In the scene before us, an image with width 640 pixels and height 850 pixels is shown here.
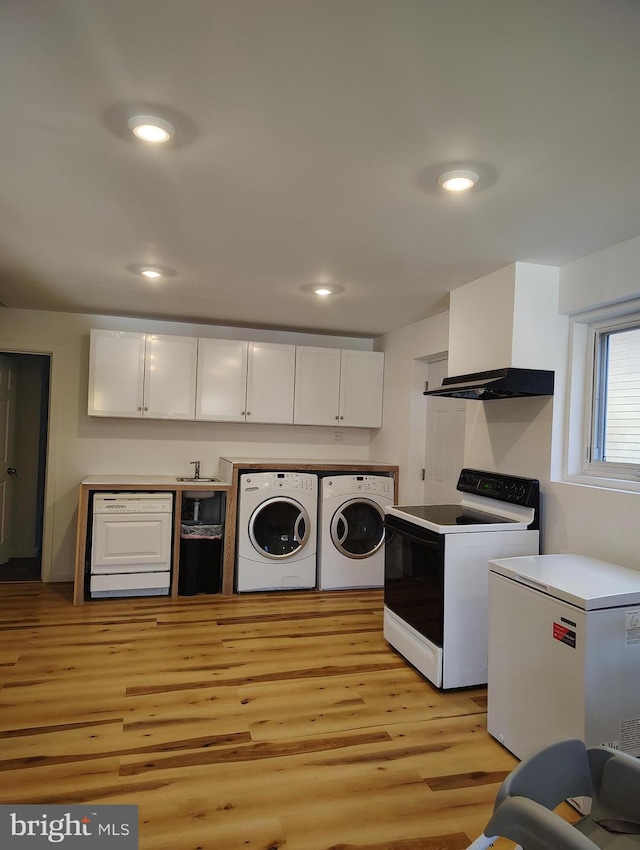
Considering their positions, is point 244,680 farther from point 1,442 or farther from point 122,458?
point 1,442

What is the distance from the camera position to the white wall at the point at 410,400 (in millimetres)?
4543

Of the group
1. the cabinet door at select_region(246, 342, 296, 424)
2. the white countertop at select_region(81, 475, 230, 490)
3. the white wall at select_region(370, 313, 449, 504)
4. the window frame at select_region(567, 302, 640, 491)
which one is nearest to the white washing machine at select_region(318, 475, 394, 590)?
the white wall at select_region(370, 313, 449, 504)

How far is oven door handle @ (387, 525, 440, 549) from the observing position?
2.95 m

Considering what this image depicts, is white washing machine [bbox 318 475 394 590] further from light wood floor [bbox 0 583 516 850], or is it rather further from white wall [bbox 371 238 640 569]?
white wall [bbox 371 238 640 569]

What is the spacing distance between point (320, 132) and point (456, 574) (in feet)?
7.13

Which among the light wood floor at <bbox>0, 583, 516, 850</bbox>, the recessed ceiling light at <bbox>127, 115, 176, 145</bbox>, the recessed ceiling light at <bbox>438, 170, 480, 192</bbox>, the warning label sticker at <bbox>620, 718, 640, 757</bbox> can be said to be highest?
the recessed ceiling light at <bbox>438, 170, 480, 192</bbox>

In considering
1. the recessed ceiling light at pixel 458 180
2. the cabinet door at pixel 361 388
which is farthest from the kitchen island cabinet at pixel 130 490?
the recessed ceiling light at pixel 458 180

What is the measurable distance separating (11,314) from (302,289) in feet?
8.69

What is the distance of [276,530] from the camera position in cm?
461

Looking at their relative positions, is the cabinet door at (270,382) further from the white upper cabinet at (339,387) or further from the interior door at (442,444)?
the interior door at (442,444)

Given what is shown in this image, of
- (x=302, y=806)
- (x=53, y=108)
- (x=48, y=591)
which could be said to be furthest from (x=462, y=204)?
(x=48, y=591)

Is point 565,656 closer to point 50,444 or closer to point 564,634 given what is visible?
point 564,634

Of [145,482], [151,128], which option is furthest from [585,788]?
[145,482]

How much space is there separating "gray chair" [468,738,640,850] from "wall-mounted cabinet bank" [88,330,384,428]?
156 inches
